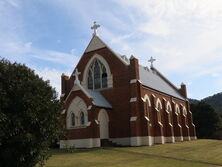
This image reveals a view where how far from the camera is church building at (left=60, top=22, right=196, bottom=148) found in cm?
3641

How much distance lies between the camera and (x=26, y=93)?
1540 centimetres

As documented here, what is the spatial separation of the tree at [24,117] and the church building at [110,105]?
16.4 m

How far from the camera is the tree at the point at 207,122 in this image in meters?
69.9

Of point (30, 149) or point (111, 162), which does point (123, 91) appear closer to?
point (111, 162)

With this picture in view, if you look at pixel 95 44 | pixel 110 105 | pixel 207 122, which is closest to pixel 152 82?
pixel 110 105

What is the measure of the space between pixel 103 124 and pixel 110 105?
3.24 m

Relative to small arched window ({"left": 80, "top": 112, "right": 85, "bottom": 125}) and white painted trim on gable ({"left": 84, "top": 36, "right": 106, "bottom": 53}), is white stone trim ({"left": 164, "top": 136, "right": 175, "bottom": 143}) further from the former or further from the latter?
white painted trim on gable ({"left": 84, "top": 36, "right": 106, "bottom": 53})

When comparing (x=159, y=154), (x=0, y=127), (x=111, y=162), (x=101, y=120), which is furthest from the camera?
(x=101, y=120)

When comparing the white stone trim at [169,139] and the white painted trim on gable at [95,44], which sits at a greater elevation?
the white painted trim on gable at [95,44]

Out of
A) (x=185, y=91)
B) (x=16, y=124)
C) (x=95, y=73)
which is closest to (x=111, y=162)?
(x=16, y=124)

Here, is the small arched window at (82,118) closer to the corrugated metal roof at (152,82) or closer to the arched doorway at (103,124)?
the arched doorway at (103,124)

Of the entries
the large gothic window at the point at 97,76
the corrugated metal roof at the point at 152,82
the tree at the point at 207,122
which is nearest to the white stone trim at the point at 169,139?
the corrugated metal roof at the point at 152,82

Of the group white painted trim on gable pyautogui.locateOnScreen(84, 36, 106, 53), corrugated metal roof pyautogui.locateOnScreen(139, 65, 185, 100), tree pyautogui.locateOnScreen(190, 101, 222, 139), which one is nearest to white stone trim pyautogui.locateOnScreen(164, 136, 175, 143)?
corrugated metal roof pyautogui.locateOnScreen(139, 65, 185, 100)

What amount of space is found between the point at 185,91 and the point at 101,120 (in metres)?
28.4
